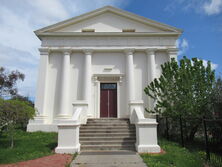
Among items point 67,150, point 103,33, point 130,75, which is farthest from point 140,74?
point 67,150

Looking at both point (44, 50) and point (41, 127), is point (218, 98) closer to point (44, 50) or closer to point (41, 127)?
point (41, 127)

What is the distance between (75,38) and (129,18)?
18.2ft

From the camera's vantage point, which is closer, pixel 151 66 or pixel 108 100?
pixel 151 66

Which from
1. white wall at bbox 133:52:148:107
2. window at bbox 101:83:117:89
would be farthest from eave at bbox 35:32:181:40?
window at bbox 101:83:117:89

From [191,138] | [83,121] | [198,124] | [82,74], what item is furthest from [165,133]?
[82,74]

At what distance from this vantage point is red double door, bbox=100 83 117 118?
1488 centimetres

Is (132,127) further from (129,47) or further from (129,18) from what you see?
(129,18)

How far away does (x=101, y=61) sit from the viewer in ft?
50.7

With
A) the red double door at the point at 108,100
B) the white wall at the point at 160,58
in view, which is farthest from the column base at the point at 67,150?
the white wall at the point at 160,58

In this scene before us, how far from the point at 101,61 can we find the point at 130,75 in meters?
3.02

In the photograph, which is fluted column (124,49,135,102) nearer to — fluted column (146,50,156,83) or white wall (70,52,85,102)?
fluted column (146,50,156,83)

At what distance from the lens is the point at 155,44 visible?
1536cm

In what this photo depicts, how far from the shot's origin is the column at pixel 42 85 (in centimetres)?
1398

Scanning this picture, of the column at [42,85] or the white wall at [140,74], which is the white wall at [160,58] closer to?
the white wall at [140,74]
